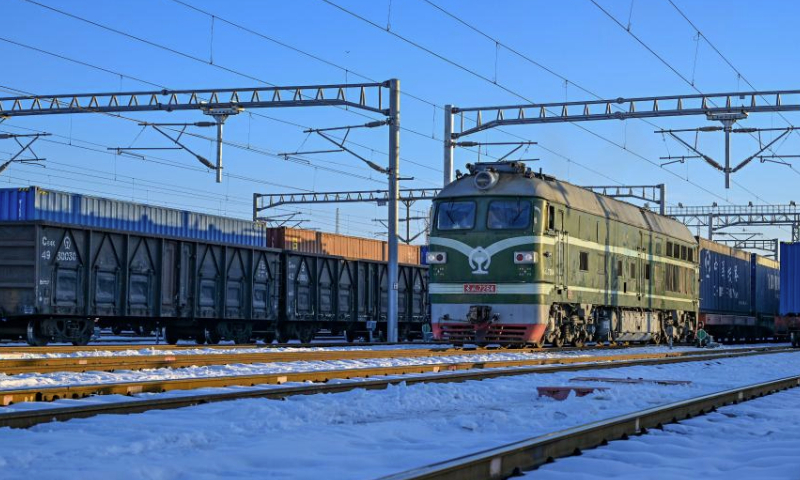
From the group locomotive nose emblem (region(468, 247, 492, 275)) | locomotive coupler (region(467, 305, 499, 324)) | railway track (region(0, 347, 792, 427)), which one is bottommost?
railway track (region(0, 347, 792, 427))

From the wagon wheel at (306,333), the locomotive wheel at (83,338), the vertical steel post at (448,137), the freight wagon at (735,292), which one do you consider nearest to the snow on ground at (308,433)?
the locomotive wheel at (83,338)

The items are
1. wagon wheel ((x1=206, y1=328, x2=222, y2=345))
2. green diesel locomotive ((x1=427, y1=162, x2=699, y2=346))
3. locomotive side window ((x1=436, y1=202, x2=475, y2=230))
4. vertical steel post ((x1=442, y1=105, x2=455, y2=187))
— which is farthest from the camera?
vertical steel post ((x1=442, y1=105, x2=455, y2=187))

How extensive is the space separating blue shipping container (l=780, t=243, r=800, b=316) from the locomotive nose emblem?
1846cm

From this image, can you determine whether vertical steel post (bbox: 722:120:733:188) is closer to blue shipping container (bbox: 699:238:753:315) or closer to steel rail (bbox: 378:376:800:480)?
blue shipping container (bbox: 699:238:753:315)

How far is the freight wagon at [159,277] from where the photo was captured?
24938 millimetres

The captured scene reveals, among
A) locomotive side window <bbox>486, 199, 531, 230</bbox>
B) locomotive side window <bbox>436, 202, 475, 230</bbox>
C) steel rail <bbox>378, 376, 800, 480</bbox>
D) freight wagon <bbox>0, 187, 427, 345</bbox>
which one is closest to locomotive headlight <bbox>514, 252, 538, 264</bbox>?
locomotive side window <bbox>486, 199, 531, 230</bbox>

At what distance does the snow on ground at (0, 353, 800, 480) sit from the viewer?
6.54 m

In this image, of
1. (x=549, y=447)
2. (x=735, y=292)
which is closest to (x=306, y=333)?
(x=735, y=292)

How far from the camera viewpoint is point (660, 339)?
32312mm

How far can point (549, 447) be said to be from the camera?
7.28 meters

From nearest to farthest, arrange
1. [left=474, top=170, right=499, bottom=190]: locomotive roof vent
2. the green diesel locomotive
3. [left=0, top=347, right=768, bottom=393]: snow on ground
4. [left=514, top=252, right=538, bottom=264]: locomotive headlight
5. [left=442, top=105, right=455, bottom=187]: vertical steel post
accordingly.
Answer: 1. [left=0, top=347, right=768, bottom=393]: snow on ground
2. [left=514, top=252, right=538, bottom=264]: locomotive headlight
3. the green diesel locomotive
4. [left=474, top=170, right=499, bottom=190]: locomotive roof vent
5. [left=442, top=105, right=455, bottom=187]: vertical steel post

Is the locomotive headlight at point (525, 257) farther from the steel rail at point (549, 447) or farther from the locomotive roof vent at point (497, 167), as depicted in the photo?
the steel rail at point (549, 447)

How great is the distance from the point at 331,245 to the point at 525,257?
692 inches

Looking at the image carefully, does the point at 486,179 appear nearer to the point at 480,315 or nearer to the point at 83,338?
the point at 480,315
